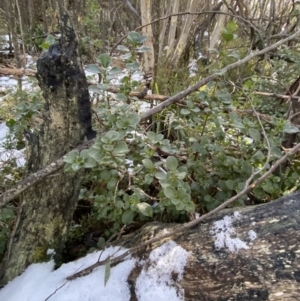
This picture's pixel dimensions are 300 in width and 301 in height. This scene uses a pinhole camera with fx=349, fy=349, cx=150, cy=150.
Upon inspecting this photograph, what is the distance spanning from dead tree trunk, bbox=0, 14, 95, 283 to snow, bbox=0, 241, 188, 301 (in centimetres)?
5

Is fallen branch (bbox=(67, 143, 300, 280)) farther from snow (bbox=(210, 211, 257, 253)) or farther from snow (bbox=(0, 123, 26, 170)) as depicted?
snow (bbox=(0, 123, 26, 170))

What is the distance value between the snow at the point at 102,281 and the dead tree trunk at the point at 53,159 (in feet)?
0.17

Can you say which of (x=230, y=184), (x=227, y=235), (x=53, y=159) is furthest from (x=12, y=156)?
(x=227, y=235)

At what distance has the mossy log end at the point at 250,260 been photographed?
2.06 ft

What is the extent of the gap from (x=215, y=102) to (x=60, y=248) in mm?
628

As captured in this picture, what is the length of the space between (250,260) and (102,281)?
1.15 ft

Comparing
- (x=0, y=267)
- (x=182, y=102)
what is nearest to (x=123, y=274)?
(x=0, y=267)

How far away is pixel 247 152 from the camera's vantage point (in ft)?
3.59

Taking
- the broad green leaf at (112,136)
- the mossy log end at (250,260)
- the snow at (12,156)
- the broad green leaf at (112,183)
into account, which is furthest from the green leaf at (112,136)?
the snow at (12,156)

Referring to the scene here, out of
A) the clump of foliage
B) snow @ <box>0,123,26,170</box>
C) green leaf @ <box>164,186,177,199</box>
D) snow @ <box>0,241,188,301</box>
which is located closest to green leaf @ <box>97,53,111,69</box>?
the clump of foliage

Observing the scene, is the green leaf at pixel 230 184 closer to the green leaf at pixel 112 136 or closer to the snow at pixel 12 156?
the green leaf at pixel 112 136

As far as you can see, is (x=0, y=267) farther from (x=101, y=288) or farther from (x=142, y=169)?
(x=142, y=169)

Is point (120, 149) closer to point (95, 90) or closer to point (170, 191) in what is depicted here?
point (170, 191)

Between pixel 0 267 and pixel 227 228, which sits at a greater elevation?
pixel 227 228
